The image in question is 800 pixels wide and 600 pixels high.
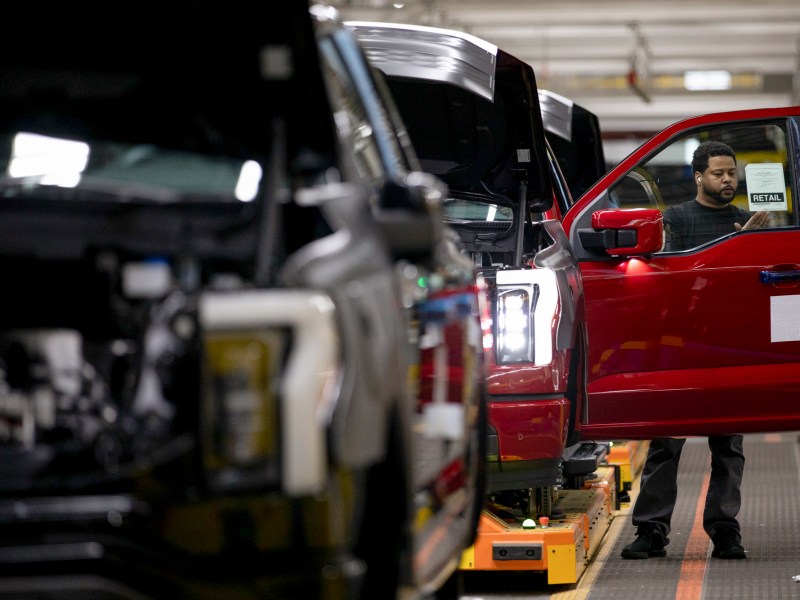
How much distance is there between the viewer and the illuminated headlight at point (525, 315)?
5102 mm

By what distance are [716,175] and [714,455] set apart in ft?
4.54

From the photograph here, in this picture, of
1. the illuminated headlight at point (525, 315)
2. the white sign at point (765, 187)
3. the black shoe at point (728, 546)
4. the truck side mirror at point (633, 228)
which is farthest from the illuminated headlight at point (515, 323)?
the black shoe at point (728, 546)

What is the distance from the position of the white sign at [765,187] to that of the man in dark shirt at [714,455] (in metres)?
0.05

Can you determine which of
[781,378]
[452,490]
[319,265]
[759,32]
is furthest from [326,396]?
[759,32]

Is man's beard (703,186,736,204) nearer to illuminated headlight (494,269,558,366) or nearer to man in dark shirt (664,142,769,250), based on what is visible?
man in dark shirt (664,142,769,250)

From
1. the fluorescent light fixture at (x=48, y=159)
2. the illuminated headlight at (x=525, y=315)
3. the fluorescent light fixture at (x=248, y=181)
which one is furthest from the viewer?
the illuminated headlight at (x=525, y=315)

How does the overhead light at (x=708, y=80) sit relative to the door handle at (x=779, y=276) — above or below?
above

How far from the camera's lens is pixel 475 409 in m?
3.83

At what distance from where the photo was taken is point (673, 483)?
625cm

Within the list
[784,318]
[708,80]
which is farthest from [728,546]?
[708,80]

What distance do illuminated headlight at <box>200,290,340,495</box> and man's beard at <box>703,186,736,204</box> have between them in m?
3.77

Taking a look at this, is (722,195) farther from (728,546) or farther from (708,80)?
(708,80)

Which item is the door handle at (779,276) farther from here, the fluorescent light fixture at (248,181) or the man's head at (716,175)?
the fluorescent light fixture at (248,181)

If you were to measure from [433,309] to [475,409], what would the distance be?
0.66m
